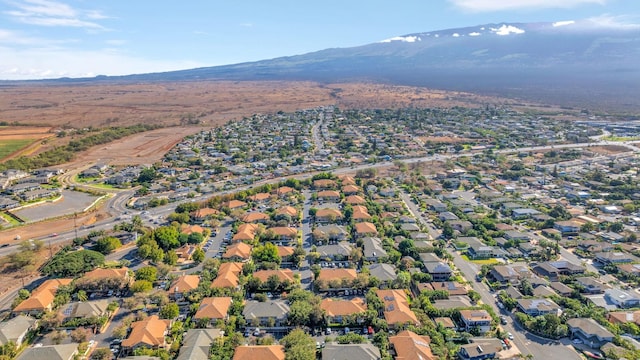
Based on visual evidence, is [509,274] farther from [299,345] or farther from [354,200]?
[354,200]

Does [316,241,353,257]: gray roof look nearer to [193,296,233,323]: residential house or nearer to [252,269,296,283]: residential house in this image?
[252,269,296,283]: residential house

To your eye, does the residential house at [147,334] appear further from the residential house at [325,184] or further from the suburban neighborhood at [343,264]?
the residential house at [325,184]

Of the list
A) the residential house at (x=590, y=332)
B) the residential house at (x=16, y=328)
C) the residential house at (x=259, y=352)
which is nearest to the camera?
the residential house at (x=259, y=352)

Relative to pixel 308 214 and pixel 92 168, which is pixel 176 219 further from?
pixel 92 168

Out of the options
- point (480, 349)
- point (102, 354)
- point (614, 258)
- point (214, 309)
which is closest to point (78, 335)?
point (102, 354)

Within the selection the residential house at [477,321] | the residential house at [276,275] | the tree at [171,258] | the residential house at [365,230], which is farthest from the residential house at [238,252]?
the residential house at [477,321]

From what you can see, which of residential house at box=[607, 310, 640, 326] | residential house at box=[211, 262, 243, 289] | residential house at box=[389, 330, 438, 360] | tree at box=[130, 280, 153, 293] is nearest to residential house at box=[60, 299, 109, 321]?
tree at box=[130, 280, 153, 293]
